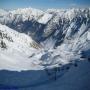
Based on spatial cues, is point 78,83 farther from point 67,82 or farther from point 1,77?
point 1,77

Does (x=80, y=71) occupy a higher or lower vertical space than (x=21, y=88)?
higher

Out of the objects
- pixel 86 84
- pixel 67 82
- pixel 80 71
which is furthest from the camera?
A: pixel 80 71

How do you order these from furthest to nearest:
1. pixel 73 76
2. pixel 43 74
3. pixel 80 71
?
1. pixel 43 74
2. pixel 80 71
3. pixel 73 76

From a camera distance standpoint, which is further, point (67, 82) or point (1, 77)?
point (1, 77)

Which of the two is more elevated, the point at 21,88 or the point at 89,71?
the point at 89,71

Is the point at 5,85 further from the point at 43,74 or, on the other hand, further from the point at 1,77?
the point at 43,74

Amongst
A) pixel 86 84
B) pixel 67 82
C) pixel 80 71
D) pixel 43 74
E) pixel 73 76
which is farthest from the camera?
pixel 43 74

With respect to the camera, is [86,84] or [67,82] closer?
[86,84]

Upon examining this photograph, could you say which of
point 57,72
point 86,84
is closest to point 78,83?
point 86,84

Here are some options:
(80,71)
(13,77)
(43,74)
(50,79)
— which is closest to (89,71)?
(80,71)
